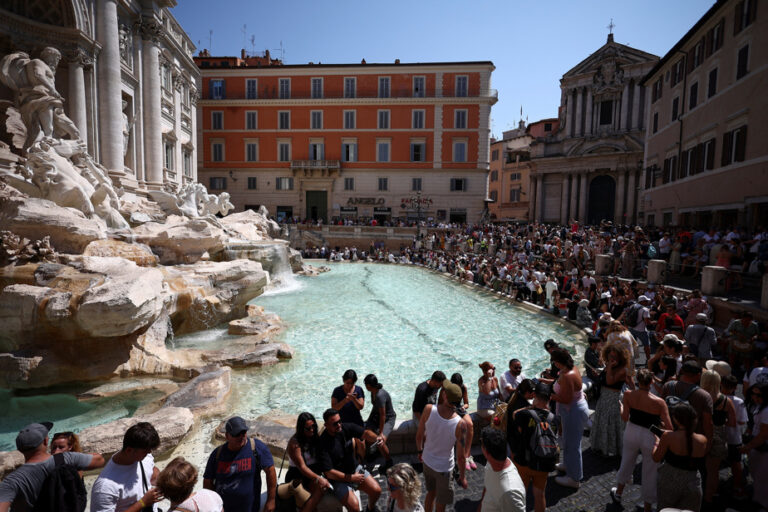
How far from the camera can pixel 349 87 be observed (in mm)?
37031

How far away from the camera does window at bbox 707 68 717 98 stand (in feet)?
52.5

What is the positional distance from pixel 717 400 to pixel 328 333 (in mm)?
8074

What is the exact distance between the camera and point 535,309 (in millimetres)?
13148

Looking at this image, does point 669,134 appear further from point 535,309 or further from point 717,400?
point 717,400

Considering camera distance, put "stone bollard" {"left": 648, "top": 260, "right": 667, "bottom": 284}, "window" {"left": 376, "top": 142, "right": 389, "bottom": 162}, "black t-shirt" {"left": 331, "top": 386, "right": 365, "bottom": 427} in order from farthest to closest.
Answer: "window" {"left": 376, "top": 142, "right": 389, "bottom": 162}, "stone bollard" {"left": 648, "top": 260, "right": 667, "bottom": 284}, "black t-shirt" {"left": 331, "top": 386, "right": 365, "bottom": 427}

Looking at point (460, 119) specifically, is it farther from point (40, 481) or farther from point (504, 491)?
point (40, 481)

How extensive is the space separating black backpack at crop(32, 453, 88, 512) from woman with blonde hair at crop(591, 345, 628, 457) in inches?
190

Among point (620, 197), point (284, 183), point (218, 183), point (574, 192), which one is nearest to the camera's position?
point (620, 197)

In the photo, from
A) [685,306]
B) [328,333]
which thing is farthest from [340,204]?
[685,306]

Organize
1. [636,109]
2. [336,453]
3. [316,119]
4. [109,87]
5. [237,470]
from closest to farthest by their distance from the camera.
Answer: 1. [237,470]
2. [336,453]
3. [109,87]
4. [636,109]
5. [316,119]

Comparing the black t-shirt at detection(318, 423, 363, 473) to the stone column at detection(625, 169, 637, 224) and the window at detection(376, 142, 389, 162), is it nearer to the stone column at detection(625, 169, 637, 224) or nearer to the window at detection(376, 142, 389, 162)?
the stone column at detection(625, 169, 637, 224)

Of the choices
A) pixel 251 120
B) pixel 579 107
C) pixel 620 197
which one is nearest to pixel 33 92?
pixel 251 120

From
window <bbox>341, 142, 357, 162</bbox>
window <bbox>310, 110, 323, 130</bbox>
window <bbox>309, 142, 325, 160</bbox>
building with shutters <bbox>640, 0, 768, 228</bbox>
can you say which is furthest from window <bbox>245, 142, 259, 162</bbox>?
building with shutters <bbox>640, 0, 768, 228</bbox>

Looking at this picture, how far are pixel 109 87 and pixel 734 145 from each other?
23841 millimetres
